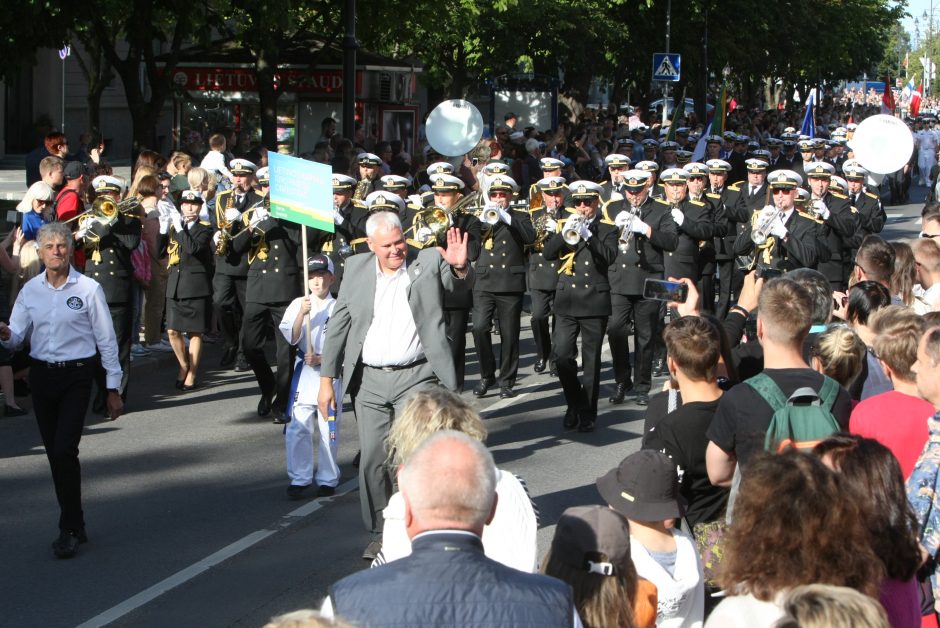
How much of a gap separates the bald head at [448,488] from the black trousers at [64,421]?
4508 mm

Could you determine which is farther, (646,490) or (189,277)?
(189,277)

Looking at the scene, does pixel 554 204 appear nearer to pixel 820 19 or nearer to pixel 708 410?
pixel 708 410

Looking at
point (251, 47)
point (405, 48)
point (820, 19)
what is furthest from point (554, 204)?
point (820, 19)

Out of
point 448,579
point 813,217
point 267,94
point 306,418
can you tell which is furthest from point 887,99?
point 448,579

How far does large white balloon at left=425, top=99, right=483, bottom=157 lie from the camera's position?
1795 cm

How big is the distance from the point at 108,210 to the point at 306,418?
3530mm

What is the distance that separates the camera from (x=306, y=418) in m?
8.67

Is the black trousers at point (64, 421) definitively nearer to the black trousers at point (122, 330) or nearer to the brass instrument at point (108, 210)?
the black trousers at point (122, 330)

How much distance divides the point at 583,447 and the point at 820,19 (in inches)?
1598

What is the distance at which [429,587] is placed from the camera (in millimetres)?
3205

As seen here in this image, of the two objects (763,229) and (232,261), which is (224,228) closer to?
(232,261)

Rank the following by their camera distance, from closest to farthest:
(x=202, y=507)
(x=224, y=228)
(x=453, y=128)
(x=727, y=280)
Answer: (x=202, y=507) < (x=224, y=228) < (x=727, y=280) < (x=453, y=128)

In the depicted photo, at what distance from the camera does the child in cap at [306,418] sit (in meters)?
8.66

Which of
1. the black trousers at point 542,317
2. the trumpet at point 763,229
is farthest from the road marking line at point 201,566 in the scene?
the trumpet at point 763,229
